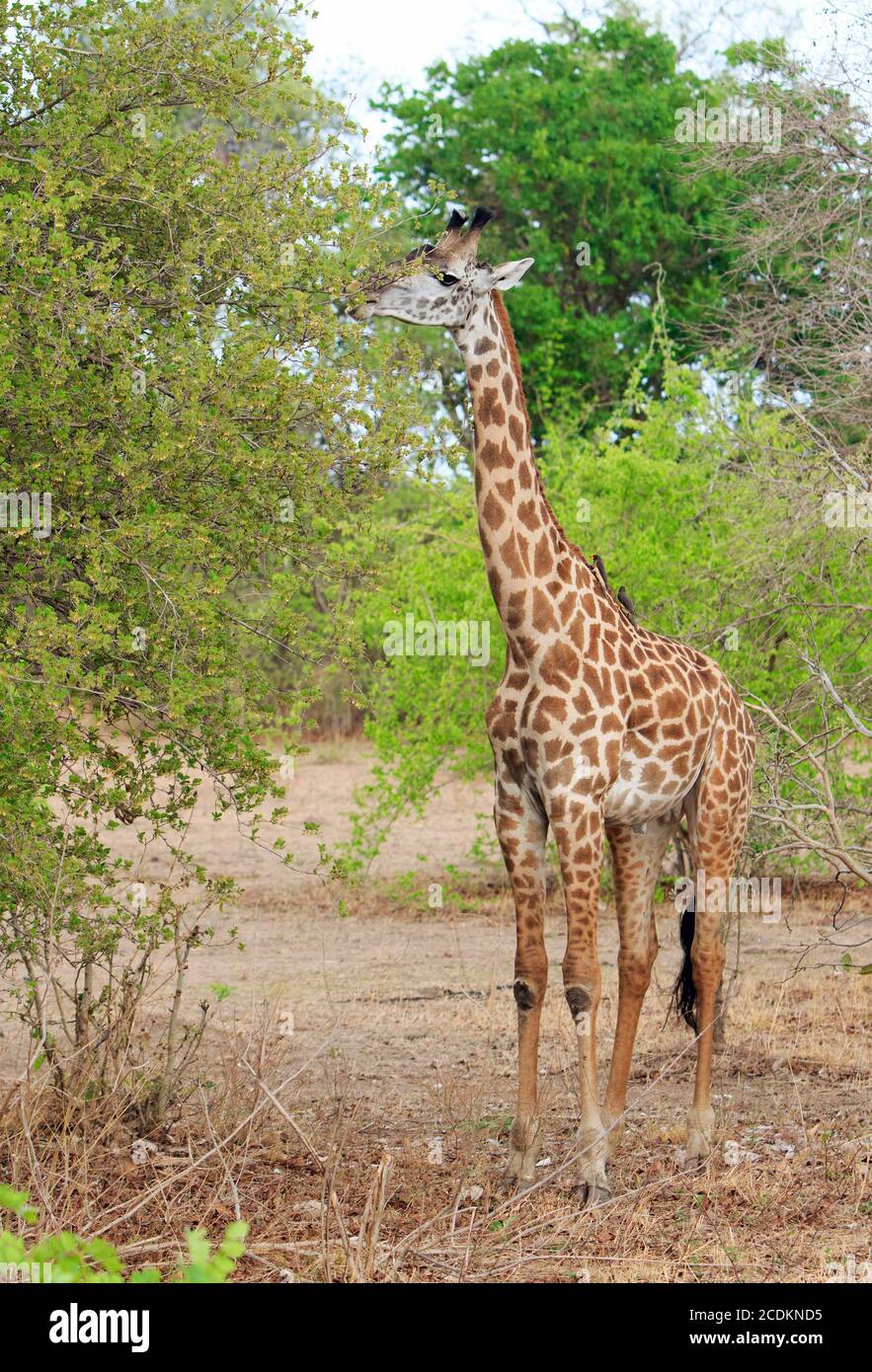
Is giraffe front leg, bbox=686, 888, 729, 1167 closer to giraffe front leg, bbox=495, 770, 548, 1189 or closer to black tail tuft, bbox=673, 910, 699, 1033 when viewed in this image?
black tail tuft, bbox=673, 910, 699, 1033

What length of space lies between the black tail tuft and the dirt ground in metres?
0.40

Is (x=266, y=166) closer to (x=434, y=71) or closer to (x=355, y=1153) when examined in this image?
(x=355, y=1153)

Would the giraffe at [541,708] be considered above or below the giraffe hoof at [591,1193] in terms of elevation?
above

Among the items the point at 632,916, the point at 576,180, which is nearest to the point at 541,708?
the point at 632,916

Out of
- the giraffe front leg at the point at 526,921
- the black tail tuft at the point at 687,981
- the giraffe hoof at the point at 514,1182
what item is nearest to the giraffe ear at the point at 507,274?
the giraffe front leg at the point at 526,921

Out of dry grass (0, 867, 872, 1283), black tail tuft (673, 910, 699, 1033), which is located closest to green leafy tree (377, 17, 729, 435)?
dry grass (0, 867, 872, 1283)

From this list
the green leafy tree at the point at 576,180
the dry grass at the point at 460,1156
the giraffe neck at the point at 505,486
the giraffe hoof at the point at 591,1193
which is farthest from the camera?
the green leafy tree at the point at 576,180

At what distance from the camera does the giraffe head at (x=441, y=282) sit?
19.2 ft

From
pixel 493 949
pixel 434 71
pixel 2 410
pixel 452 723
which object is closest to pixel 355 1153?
pixel 2 410

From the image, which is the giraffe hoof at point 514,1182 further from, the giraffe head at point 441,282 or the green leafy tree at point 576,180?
the green leafy tree at point 576,180

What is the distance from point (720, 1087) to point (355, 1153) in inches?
86.4

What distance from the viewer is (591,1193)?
19.2 ft

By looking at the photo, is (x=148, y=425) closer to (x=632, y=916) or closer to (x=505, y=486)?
(x=505, y=486)

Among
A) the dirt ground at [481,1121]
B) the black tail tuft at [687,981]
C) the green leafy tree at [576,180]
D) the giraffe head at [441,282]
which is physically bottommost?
the dirt ground at [481,1121]
